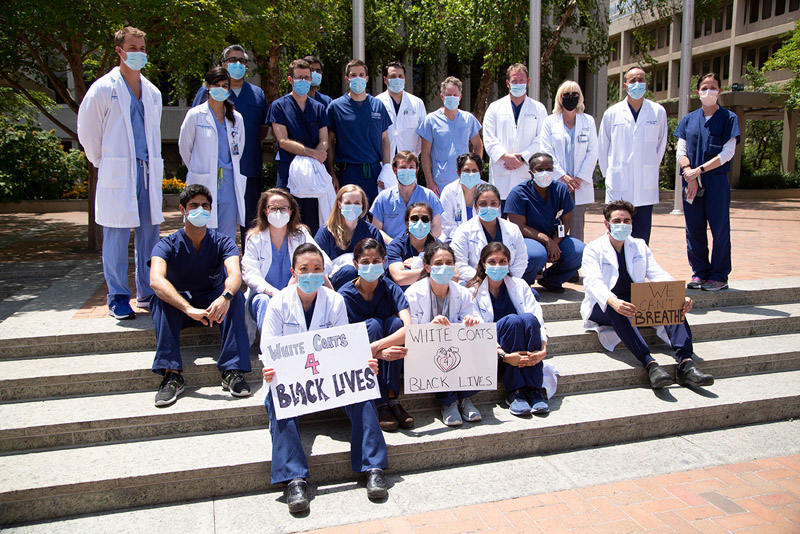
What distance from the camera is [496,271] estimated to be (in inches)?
199

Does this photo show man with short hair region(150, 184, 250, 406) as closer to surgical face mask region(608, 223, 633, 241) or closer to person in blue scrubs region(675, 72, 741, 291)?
surgical face mask region(608, 223, 633, 241)

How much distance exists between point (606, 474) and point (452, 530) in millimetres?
1303

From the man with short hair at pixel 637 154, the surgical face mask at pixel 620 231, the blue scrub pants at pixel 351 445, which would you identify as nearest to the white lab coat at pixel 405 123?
the man with short hair at pixel 637 154

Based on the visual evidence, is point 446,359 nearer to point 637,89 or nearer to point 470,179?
point 470,179

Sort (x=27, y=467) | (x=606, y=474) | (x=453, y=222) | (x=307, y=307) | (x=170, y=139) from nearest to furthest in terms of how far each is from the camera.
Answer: (x=27, y=467)
(x=606, y=474)
(x=307, y=307)
(x=453, y=222)
(x=170, y=139)

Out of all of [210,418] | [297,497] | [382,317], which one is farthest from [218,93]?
[297,497]

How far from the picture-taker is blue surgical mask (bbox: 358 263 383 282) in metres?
4.73

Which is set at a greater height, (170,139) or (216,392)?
(170,139)

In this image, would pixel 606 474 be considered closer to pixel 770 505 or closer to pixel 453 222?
pixel 770 505

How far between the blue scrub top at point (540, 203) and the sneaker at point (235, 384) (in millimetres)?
3398

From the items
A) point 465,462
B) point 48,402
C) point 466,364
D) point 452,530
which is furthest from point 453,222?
point 48,402

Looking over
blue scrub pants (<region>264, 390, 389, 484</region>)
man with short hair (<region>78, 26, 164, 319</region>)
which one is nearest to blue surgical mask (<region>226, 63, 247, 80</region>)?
man with short hair (<region>78, 26, 164, 319</region>)

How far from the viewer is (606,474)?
4.33 metres

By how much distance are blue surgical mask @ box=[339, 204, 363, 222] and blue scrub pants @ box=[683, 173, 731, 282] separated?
3.92 meters
